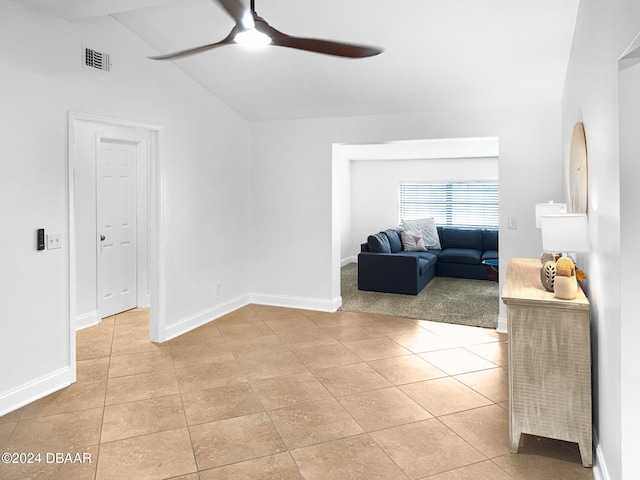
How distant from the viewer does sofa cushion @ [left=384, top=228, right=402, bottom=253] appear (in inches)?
286

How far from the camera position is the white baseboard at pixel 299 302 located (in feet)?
17.7

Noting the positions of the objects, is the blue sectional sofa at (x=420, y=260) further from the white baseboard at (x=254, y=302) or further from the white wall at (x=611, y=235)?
the white wall at (x=611, y=235)

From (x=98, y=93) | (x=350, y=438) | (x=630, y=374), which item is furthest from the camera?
(x=98, y=93)

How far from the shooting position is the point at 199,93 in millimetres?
4660

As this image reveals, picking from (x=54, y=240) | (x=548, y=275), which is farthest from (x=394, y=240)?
(x=54, y=240)

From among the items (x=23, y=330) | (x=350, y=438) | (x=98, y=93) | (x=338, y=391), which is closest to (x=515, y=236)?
(x=338, y=391)

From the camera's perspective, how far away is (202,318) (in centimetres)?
484

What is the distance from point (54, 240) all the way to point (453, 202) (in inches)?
277

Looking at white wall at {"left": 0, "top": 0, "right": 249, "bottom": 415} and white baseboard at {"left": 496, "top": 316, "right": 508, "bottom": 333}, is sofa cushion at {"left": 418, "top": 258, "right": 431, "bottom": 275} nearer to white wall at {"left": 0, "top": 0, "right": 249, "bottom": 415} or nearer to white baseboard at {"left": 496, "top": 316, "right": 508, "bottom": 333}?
white baseboard at {"left": 496, "top": 316, "right": 508, "bottom": 333}

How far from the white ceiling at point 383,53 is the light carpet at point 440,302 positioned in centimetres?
227

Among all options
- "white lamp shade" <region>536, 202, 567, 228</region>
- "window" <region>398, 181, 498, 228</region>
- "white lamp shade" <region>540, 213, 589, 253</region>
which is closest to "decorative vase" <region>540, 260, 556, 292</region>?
"white lamp shade" <region>540, 213, 589, 253</region>

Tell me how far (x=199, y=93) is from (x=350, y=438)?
3.62 meters

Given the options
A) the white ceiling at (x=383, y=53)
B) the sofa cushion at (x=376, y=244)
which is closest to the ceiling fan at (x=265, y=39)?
the white ceiling at (x=383, y=53)

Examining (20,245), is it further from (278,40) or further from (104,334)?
(278,40)
